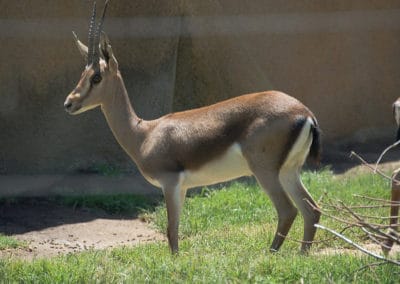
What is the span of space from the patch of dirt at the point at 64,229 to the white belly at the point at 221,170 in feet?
4.19

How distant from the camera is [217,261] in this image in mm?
5973

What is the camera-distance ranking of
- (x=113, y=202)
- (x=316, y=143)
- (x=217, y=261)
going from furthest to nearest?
(x=113, y=202)
(x=316, y=143)
(x=217, y=261)

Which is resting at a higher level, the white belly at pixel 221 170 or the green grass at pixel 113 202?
the white belly at pixel 221 170

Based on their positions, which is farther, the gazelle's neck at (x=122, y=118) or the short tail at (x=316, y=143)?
the gazelle's neck at (x=122, y=118)

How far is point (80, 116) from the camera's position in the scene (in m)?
10.7

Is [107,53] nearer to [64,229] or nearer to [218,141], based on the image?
[218,141]

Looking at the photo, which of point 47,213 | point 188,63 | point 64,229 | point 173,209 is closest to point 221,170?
point 173,209

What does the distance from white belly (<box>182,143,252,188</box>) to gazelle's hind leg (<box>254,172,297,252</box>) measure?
24cm

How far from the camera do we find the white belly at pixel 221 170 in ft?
23.9

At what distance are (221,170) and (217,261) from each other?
1.55 meters

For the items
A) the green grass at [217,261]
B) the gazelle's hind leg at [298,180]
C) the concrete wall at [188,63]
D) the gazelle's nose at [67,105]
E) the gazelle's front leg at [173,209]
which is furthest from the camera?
the concrete wall at [188,63]

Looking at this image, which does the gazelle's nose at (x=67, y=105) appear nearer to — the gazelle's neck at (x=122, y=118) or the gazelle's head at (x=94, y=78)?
the gazelle's head at (x=94, y=78)

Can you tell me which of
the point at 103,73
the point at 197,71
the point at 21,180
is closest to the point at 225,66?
the point at 197,71

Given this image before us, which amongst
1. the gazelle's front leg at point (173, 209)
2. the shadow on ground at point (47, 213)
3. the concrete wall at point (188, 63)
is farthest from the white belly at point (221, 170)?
the concrete wall at point (188, 63)
